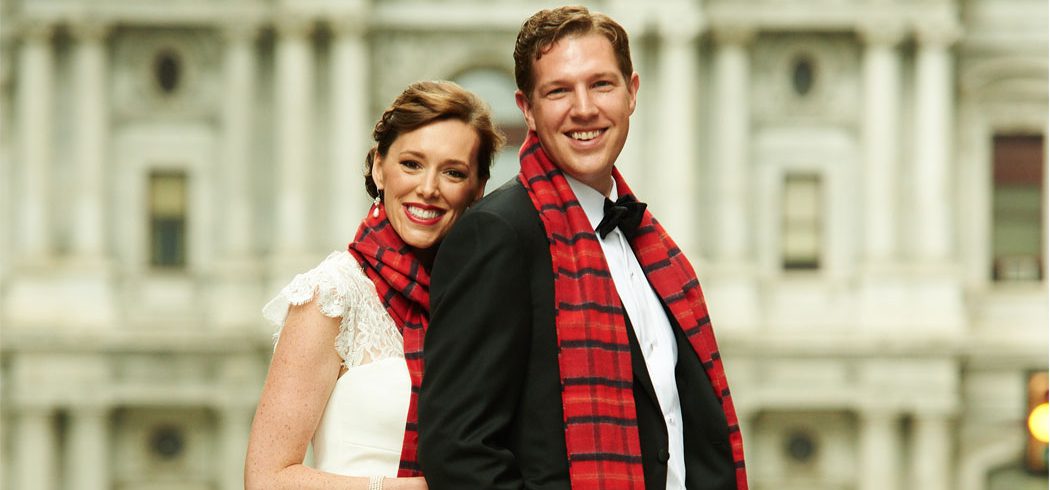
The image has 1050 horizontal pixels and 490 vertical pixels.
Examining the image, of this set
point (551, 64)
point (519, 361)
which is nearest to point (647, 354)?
point (519, 361)

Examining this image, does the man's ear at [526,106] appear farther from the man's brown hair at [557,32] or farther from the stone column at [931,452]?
the stone column at [931,452]

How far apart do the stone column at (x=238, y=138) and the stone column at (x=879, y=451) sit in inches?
388

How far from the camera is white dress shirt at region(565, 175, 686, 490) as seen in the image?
407 cm

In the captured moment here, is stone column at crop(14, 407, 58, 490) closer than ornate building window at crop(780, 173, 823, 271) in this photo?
Yes

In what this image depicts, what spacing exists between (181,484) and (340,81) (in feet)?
21.4

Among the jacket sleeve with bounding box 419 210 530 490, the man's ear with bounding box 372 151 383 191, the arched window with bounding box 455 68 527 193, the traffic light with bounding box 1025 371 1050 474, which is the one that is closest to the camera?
the jacket sleeve with bounding box 419 210 530 490

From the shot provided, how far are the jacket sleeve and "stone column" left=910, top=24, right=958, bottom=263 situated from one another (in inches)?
995

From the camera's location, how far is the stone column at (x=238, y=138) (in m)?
28.7

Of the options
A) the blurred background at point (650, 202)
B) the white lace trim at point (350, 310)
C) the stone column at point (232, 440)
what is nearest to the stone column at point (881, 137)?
the blurred background at point (650, 202)

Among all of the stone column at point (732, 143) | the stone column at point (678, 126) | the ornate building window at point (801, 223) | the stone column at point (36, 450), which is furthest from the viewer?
the ornate building window at point (801, 223)

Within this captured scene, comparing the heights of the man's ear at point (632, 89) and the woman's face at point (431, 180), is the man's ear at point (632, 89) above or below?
above

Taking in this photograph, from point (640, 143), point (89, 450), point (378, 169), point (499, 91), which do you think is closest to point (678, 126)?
point (640, 143)

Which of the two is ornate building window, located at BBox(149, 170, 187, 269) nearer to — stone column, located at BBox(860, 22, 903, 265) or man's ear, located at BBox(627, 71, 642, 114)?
stone column, located at BBox(860, 22, 903, 265)

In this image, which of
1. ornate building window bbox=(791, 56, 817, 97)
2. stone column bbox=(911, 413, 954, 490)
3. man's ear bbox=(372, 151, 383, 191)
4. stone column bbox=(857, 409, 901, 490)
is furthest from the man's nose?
ornate building window bbox=(791, 56, 817, 97)
